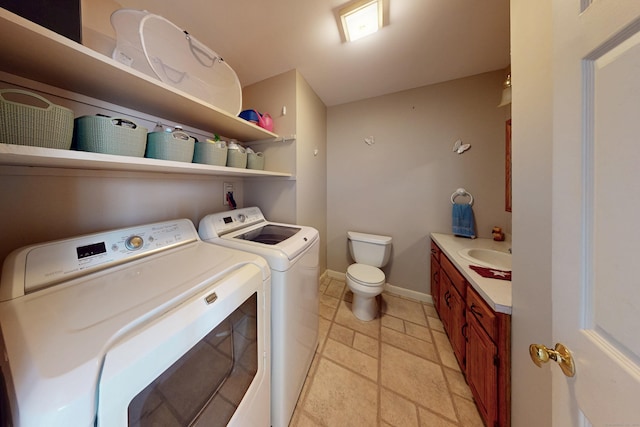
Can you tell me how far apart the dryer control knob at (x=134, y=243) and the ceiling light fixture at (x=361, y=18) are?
5.73 feet

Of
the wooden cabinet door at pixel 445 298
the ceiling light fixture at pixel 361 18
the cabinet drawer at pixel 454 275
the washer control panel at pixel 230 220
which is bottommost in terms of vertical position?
the wooden cabinet door at pixel 445 298

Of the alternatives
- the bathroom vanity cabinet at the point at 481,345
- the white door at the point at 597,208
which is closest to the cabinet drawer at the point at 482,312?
the bathroom vanity cabinet at the point at 481,345

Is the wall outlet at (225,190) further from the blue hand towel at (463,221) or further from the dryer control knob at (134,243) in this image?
the blue hand towel at (463,221)

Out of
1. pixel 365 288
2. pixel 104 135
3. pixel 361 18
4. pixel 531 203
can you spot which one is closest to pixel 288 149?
pixel 361 18

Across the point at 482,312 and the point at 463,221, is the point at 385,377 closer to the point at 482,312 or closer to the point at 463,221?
the point at 482,312

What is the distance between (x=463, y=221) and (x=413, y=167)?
742 millimetres

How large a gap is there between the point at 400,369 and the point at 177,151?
1987mm

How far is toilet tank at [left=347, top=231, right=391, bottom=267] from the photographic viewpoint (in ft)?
6.81

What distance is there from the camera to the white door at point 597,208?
32cm

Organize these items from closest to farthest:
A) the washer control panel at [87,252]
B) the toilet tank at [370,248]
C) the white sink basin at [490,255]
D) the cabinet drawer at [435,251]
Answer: the washer control panel at [87,252], the white sink basin at [490,255], the cabinet drawer at [435,251], the toilet tank at [370,248]

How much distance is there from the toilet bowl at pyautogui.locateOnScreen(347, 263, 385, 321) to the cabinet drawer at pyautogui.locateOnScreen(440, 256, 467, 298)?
528mm

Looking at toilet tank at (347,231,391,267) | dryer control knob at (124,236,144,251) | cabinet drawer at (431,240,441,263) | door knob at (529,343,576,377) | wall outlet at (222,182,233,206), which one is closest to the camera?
door knob at (529,343,576,377)

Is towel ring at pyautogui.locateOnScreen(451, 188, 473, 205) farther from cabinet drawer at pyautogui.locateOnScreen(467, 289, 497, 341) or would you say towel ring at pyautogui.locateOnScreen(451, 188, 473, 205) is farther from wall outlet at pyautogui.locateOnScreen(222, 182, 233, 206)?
wall outlet at pyautogui.locateOnScreen(222, 182, 233, 206)

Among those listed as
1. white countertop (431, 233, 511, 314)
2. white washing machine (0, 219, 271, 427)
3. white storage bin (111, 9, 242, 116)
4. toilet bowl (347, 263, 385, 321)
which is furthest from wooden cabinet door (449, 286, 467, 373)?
white storage bin (111, 9, 242, 116)
